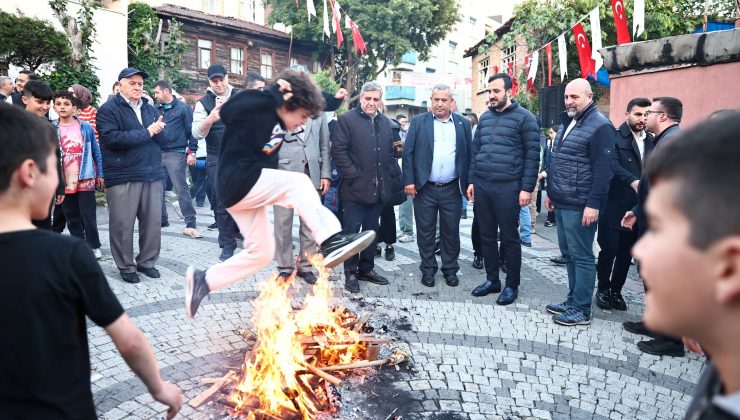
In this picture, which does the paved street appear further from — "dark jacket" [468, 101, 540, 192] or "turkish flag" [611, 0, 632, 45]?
"turkish flag" [611, 0, 632, 45]

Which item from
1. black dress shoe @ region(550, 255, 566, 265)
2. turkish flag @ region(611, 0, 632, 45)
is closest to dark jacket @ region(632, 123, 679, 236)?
black dress shoe @ region(550, 255, 566, 265)

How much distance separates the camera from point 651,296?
112cm

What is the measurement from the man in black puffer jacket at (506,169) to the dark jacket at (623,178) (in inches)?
35.4

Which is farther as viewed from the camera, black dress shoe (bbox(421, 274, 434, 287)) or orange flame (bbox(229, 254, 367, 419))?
black dress shoe (bbox(421, 274, 434, 287))

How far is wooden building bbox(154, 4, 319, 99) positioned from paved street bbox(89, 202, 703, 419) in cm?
2141

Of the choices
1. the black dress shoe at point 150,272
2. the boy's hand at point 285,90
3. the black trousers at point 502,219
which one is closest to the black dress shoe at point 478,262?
the black trousers at point 502,219

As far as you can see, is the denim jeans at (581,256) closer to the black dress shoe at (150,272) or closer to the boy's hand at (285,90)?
the boy's hand at (285,90)

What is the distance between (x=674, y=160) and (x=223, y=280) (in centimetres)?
352

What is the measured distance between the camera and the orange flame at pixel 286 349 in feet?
11.0

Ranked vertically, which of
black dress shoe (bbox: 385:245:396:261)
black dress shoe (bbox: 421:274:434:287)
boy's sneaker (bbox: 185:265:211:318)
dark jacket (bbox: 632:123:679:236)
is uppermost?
dark jacket (bbox: 632:123:679:236)

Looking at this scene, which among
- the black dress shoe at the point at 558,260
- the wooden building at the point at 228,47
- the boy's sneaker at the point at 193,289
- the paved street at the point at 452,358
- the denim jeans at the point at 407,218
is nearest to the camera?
the paved street at the point at 452,358

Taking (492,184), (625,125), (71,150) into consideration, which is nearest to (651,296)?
(492,184)

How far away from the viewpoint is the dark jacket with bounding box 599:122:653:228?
586 cm

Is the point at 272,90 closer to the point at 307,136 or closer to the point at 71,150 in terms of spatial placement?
the point at 307,136
